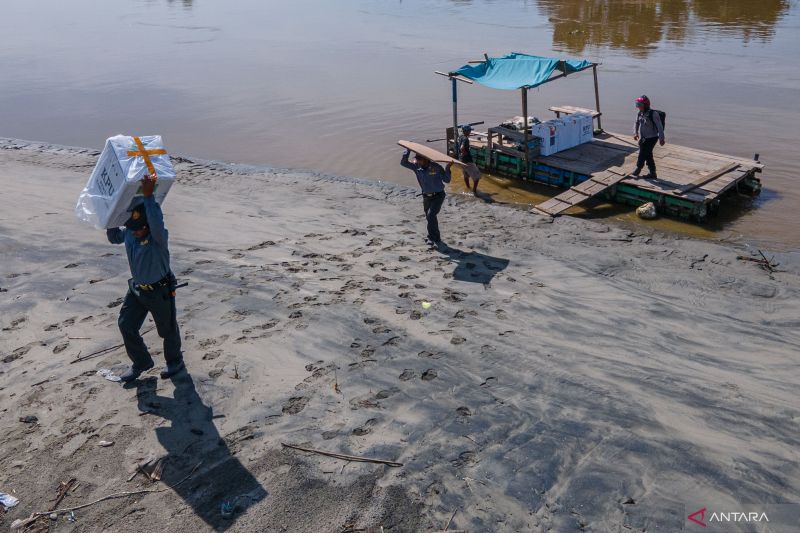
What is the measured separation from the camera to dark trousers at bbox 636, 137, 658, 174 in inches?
467

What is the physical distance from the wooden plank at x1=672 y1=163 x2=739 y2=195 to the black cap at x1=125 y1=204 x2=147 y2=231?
9.49 meters

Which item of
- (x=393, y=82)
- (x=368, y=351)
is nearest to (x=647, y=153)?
(x=368, y=351)

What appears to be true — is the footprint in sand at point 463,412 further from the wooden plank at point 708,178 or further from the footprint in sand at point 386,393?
the wooden plank at point 708,178

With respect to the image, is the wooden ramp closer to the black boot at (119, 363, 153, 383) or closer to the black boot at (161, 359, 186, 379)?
the black boot at (161, 359, 186, 379)

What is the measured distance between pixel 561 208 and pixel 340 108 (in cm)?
1070

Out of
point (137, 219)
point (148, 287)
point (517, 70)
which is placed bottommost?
point (148, 287)

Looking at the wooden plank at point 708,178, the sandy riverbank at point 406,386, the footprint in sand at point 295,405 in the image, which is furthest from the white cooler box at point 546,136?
the footprint in sand at point 295,405

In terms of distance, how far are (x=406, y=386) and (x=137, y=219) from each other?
2.66m

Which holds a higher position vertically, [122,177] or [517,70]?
[517,70]

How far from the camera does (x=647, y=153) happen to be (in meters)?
12.1

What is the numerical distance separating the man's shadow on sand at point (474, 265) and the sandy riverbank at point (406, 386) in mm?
45

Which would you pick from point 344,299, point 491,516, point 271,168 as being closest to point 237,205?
point 271,168

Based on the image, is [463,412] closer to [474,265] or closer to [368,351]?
[368,351]

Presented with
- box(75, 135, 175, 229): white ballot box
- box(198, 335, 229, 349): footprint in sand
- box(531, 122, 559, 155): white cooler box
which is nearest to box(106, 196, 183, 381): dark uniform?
box(75, 135, 175, 229): white ballot box
